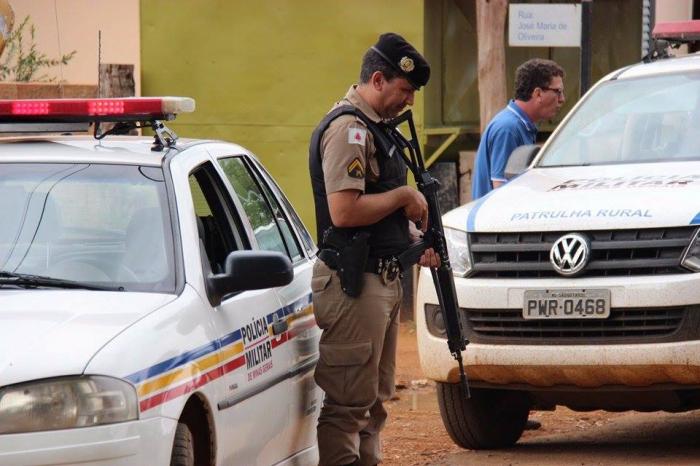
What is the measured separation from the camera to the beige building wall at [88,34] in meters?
16.0

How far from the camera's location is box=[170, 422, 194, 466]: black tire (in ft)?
15.9

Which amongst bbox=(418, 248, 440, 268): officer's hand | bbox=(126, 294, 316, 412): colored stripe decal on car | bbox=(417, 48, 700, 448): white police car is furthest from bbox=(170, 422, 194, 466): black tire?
bbox=(417, 48, 700, 448): white police car

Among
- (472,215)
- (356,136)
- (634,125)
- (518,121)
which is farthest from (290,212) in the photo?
(518,121)

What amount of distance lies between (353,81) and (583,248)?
25.3 feet

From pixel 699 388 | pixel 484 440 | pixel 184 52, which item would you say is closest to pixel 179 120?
pixel 184 52

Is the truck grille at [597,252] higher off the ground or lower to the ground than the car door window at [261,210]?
lower

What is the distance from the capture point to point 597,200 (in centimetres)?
749

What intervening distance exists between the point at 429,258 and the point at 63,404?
2532 millimetres

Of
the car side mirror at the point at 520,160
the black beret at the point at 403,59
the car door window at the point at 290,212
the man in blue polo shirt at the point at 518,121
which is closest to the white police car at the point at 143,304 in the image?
the car door window at the point at 290,212

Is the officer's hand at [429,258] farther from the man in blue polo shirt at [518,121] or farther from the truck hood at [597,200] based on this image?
the man in blue polo shirt at [518,121]

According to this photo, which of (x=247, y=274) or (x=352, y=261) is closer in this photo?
(x=247, y=274)

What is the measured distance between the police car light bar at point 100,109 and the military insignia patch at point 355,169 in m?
0.67

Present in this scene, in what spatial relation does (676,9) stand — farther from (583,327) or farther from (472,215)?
(583,327)

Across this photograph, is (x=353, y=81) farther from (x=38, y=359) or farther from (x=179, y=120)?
(x=38, y=359)
